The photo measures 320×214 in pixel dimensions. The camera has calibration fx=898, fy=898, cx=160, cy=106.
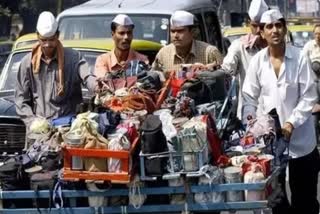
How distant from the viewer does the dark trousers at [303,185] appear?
635cm

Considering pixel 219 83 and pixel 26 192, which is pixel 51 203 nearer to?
pixel 26 192

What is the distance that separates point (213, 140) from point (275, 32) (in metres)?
0.95

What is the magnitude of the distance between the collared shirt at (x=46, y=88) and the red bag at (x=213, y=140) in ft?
4.66

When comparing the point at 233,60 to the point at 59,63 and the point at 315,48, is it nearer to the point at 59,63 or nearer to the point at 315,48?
the point at 59,63

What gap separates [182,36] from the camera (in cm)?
712

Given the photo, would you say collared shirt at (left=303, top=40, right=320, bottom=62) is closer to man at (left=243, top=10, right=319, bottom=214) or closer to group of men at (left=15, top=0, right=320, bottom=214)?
group of men at (left=15, top=0, right=320, bottom=214)

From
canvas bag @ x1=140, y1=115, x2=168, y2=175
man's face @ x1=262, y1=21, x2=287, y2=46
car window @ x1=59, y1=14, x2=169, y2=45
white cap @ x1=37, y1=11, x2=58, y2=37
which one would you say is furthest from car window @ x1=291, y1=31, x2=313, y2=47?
canvas bag @ x1=140, y1=115, x2=168, y2=175

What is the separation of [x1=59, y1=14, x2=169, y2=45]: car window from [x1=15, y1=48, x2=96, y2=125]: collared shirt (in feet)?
12.7

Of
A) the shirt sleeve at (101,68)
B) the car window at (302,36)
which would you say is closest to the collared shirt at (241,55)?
the shirt sleeve at (101,68)

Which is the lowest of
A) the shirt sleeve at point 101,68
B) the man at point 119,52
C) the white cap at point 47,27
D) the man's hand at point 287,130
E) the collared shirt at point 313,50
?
the man's hand at point 287,130

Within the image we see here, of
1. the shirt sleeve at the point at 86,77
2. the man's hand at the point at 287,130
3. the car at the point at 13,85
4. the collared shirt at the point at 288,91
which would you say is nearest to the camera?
the man's hand at the point at 287,130

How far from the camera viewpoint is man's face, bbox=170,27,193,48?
7105mm

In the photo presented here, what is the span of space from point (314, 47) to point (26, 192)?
551cm

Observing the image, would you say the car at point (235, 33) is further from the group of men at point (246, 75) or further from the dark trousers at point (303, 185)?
the dark trousers at point (303, 185)
